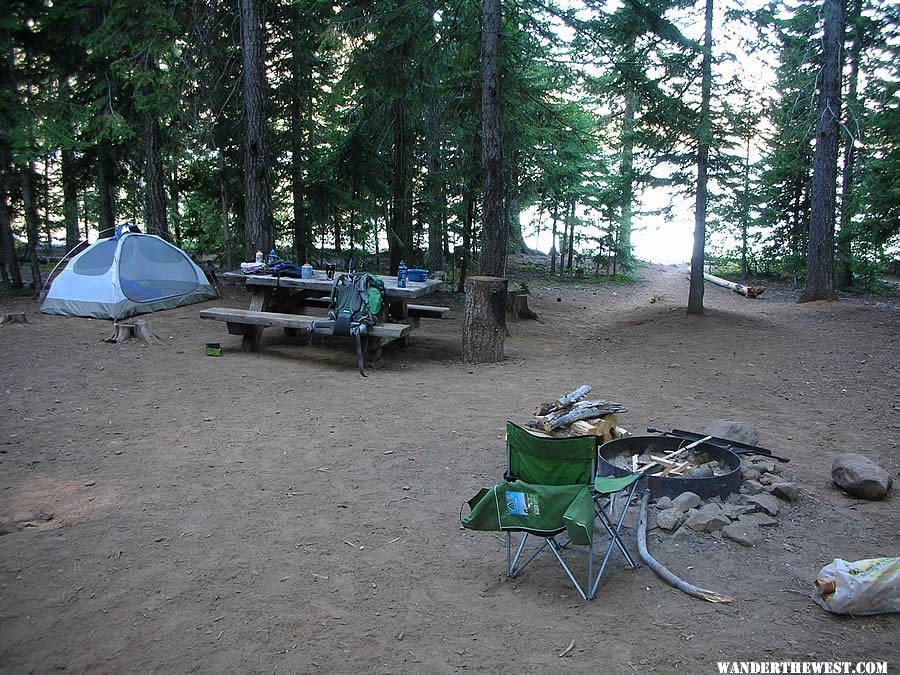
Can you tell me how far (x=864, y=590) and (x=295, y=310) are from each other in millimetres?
9407

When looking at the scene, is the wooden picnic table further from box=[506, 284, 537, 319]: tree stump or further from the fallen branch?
the fallen branch

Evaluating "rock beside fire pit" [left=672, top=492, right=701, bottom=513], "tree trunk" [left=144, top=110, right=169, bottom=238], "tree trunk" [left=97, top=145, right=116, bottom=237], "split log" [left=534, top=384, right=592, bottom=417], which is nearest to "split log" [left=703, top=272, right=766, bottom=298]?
"split log" [left=534, top=384, right=592, bottom=417]

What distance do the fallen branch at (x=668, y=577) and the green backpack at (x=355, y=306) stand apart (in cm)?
514

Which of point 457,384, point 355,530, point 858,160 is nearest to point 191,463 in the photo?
point 355,530

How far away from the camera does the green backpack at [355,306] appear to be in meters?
8.56

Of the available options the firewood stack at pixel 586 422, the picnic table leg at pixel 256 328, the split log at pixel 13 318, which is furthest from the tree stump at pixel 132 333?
the firewood stack at pixel 586 422

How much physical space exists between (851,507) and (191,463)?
5075 mm

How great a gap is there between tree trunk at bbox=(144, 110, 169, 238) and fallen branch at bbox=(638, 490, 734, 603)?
44.0ft

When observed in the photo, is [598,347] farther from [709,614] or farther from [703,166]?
[709,614]

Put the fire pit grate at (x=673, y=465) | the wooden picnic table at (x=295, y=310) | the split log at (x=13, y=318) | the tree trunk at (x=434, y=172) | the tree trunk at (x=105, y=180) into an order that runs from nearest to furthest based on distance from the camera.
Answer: the fire pit grate at (x=673, y=465) < the wooden picnic table at (x=295, y=310) < the split log at (x=13, y=318) < the tree trunk at (x=105, y=180) < the tree trunk at (x=434, y=172)

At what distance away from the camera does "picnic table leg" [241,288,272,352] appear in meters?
9.62

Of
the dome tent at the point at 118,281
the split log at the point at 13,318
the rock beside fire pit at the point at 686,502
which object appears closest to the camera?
the rock beside fire pit at the point at 686,502

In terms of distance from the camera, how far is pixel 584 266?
26.5m

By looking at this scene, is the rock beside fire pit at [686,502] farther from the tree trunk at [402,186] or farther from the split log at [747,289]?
the split log at [747,289]
